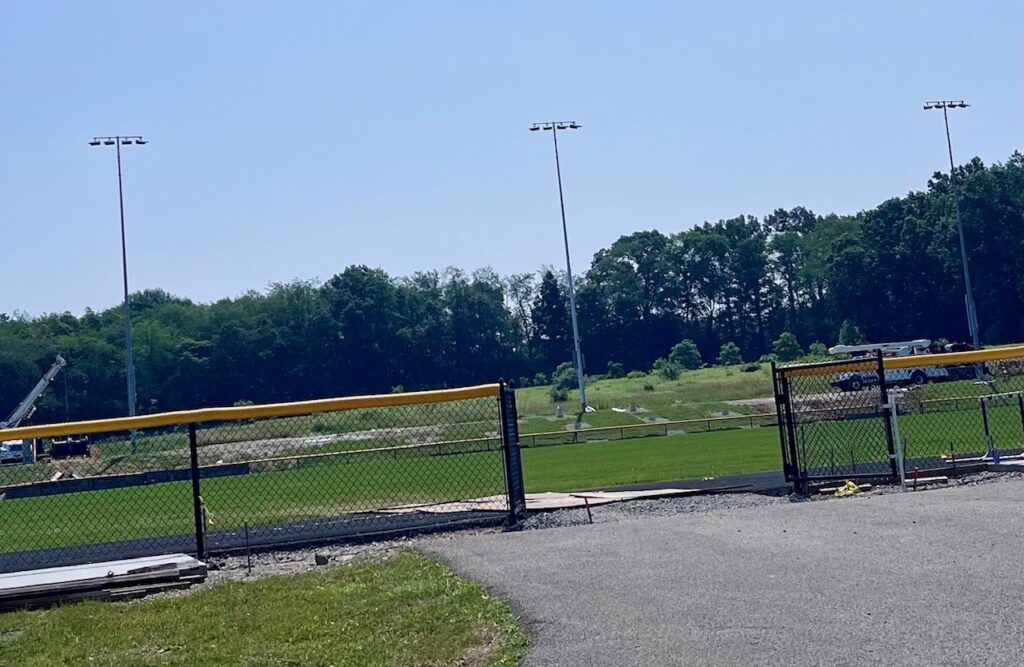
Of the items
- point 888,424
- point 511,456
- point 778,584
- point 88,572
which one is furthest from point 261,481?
point 778,584

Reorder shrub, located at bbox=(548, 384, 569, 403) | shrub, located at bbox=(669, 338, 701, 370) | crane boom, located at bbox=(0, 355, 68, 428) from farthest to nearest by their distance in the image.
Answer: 1. shrub, located at bbox=(669, 338, 701, 370)
2. shrub, located at bbox=(548, 384, 569, 403)
3. crane boom, located at bbox=(0, 355, 68, 428)

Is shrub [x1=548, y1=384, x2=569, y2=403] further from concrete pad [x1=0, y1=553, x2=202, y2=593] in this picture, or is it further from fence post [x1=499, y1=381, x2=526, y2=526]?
concrete pad [x1=0, y1=553, x2=202, y2=593]

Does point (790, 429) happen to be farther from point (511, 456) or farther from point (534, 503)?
point (511, 456)

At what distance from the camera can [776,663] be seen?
253 inches

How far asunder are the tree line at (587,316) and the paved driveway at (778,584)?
79.5 meters

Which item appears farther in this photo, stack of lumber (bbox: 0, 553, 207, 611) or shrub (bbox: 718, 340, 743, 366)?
shrub (bbox: 718, 340, 743, 366)

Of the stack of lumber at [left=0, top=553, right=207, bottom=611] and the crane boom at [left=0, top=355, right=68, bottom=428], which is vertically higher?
the crane boom at [left=0, top=355, right=68, bottom=428]

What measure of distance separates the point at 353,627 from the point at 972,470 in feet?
35.4

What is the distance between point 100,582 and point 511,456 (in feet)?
16.6

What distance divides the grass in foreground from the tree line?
3088 inches

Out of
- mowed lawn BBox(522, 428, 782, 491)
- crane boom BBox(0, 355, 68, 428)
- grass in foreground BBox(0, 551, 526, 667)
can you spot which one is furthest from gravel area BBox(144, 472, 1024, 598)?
crane boom BBox(0, 355, 68, 428)

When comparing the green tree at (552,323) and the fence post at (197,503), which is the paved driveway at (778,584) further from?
the green tree at (552,323)

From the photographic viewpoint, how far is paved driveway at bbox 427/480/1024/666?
6.74m

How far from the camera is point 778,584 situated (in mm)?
8320
